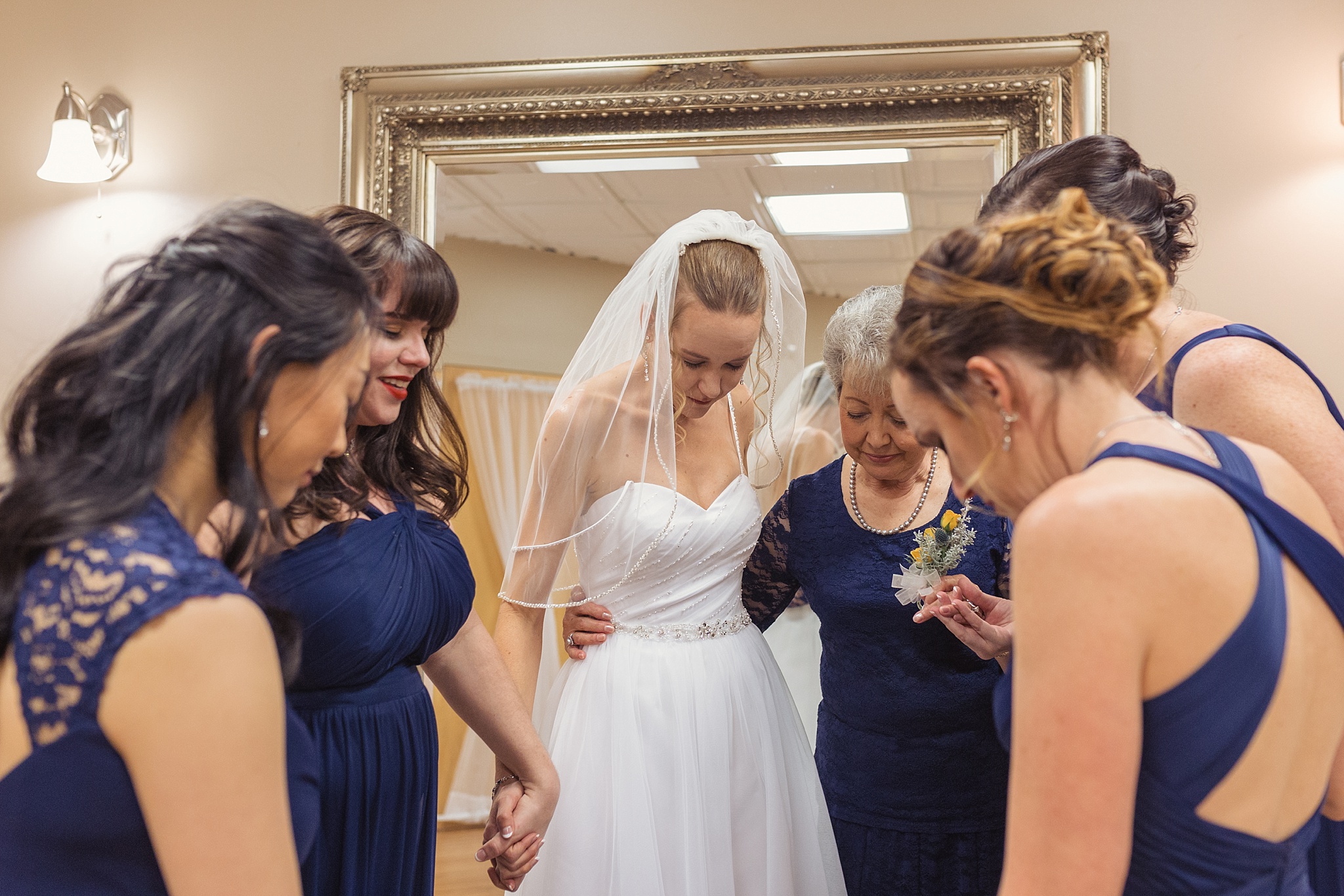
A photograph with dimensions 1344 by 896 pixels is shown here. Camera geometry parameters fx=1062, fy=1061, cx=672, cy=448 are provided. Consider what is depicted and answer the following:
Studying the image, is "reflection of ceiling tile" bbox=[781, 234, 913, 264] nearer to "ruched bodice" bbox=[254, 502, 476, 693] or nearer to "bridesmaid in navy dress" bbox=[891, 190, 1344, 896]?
"ruched bodice" bbox=[254, 502, 476, 693]

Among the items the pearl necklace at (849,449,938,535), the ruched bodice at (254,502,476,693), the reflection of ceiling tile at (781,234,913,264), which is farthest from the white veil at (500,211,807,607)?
the reflection of ceiling tile at (781,234,913,264)

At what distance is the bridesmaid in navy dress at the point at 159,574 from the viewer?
776 mm

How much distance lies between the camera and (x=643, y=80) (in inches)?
106

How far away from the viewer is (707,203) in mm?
2656

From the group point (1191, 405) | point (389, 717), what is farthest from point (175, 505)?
point (1191, 405)

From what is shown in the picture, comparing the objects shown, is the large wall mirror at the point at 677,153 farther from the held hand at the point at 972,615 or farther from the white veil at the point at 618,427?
the held hand at the point at 972,615

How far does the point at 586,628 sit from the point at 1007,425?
1.14m

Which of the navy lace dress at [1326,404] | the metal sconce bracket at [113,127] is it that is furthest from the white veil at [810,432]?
the metal sconce bracket at [113,127]

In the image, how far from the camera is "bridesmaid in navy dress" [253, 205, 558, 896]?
4.53 feet

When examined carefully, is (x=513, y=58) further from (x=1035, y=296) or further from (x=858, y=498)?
(x=1035, y=296)

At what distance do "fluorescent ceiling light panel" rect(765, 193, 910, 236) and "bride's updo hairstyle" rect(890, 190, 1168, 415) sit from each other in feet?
5.12

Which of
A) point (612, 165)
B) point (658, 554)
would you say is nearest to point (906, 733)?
point (658, 554)

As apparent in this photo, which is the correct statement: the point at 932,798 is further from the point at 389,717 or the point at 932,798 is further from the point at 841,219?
the point at 841,219

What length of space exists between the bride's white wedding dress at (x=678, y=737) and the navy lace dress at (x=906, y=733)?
0.08 metres
